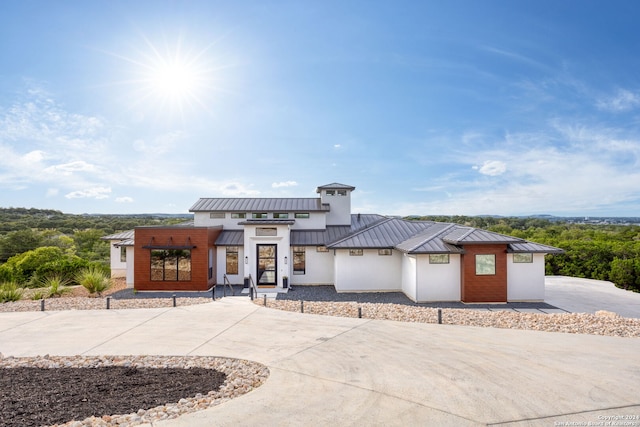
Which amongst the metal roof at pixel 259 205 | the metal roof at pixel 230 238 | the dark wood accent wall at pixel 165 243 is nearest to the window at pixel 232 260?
the metal roof at pixel 230 238

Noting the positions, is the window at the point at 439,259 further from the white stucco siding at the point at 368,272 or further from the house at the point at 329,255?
the white stucco siding at the point at 368,272

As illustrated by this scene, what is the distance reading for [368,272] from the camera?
1677 centimetres

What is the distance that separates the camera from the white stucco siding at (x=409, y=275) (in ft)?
48.7

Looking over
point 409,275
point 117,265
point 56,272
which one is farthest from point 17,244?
Answer: point 409,275

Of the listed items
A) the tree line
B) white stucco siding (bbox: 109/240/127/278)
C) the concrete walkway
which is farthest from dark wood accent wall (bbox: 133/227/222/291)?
the concrete walkway

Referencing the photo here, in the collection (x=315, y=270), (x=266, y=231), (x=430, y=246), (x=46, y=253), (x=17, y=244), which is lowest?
(x=315, y=270)

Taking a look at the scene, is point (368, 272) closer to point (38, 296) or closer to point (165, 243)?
point (165, 243)

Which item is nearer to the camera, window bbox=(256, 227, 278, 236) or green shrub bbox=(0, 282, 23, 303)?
green shrub bbox=(0, 282, 23, 303)

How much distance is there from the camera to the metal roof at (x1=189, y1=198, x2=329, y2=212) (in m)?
20.0

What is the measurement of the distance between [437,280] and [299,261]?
7299mm

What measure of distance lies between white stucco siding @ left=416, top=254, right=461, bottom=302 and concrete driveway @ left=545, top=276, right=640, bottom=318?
161 inches

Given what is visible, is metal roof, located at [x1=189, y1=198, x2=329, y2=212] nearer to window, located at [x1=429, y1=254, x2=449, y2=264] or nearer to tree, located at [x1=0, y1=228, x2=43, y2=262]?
window, located at [x1=429, y1=254, x2=449, y2=264]

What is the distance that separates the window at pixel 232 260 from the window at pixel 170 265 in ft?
6.93

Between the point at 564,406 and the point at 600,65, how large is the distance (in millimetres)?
19781
